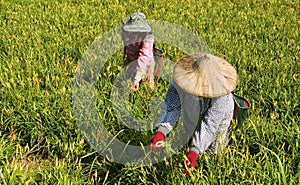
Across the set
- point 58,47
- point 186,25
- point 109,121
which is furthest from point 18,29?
point 109,121

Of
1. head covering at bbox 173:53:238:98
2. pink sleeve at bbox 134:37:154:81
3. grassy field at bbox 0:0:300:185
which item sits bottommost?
grassy field at bbox 0:0:300:185

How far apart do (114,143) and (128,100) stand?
1.88 feet

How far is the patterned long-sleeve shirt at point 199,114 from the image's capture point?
189 centimetres

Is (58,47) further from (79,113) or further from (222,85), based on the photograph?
(222,85)

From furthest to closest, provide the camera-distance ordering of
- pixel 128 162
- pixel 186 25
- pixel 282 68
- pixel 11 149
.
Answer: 1. pixel 186 25
2. pixel 282 68
3. pixel 11 149
4. pixel 128 162

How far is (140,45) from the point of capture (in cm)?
298

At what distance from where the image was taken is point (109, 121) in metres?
2.52

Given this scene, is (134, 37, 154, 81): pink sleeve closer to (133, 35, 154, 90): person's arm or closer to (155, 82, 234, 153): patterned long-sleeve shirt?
(133, 35, 154, 90): person's arm

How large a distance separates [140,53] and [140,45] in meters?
0.15

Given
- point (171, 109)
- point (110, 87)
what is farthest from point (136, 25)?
point (171, 109)

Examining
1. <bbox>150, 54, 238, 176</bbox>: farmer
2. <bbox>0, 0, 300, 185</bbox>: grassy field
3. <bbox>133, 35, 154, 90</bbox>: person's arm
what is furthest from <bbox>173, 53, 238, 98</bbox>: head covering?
<bbox>133, 35, 154, 90</bbox>: person's arm

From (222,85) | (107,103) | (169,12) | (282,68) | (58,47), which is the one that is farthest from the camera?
(169,12)

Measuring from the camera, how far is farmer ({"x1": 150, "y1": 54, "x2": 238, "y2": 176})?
1.75 metres

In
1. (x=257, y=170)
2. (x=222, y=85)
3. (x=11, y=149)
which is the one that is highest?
(x=222, y=85)
